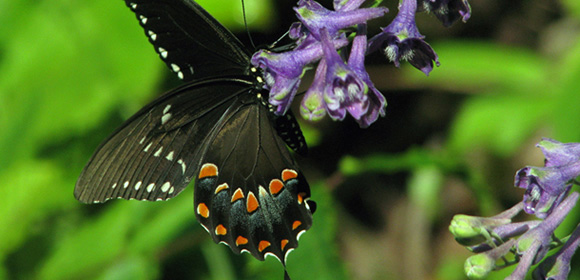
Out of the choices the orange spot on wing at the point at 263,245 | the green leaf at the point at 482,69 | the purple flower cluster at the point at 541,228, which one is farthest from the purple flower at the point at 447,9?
the green leaf at the point at 482,69

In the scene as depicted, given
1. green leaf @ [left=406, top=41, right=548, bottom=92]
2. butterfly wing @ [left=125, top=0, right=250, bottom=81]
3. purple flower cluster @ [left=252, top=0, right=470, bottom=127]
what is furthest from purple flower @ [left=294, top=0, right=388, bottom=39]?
green leaf @ [left=406, top=41, right=548, bottom=92]

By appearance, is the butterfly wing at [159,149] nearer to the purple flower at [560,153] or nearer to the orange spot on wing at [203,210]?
the orange spot on wing at [203,210]

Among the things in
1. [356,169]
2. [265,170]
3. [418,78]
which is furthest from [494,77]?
[265,170]

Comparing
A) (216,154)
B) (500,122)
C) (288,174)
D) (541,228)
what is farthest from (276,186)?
(500,122)

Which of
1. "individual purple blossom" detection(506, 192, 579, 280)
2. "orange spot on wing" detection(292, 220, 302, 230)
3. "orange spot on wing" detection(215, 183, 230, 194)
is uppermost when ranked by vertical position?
"individual purple blossom" detection(506, 192, 579, 280)

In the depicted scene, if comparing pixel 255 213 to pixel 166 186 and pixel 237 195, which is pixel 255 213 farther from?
pixel 166 186

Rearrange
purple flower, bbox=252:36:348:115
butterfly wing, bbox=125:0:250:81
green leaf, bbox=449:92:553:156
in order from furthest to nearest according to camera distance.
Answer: green leaf, bbox=449:92:553:156 → butterfly wing, bbox=125:0:250:81 → purple flower, bbox=252:36:348:115

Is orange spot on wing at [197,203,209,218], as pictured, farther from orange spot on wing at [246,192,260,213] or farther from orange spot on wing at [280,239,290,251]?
orange spot on wing at [280,239,290,251]
